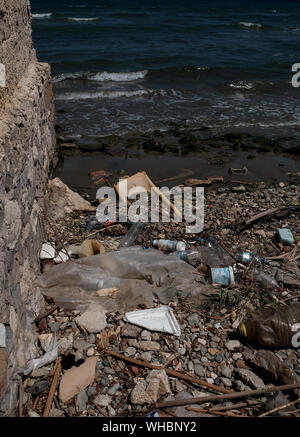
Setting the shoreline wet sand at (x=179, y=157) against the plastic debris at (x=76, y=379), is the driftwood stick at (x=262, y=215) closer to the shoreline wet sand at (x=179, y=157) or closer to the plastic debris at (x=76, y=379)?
the shoreline wet sand at (x=179, y=157)

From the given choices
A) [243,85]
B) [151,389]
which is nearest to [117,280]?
[151,389]

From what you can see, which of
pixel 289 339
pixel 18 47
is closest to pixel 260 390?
pixel 289 339

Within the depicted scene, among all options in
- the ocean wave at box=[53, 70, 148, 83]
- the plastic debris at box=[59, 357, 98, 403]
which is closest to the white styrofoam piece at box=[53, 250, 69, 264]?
the plastic debris at box=[59, 357, 98, 403]

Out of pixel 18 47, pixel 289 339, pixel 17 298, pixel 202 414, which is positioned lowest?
pixel 202 414

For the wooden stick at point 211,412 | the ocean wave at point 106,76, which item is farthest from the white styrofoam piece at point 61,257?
the ocean wave at point 106,76

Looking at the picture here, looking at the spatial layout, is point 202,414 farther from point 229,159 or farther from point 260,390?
point 229,159

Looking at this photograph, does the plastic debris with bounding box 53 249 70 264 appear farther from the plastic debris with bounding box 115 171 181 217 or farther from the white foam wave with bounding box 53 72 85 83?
the white foam wave with bounding box 53 72 85 83

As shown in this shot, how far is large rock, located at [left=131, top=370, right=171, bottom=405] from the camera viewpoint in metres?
2.39

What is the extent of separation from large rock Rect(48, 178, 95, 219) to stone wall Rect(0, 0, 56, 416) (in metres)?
0.52

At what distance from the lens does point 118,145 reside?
293 inches

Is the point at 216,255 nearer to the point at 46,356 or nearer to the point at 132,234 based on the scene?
the point at 132,234

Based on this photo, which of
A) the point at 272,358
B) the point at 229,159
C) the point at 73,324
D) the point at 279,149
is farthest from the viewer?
→ the point at 279,149

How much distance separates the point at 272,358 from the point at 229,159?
16.3ft

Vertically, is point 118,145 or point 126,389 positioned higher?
point 118,145
